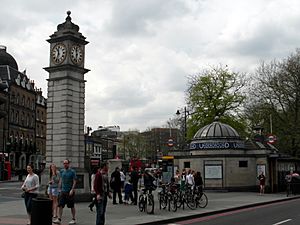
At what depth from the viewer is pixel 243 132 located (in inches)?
2258

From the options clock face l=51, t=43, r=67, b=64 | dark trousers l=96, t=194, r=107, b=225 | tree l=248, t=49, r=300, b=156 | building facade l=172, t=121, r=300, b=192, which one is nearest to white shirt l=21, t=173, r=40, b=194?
dark trousers l=96, t=194, r=107, b=225

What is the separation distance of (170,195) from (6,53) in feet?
234

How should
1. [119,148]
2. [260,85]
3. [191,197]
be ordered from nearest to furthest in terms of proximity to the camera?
[191,197] < [260,85] < [119,148]

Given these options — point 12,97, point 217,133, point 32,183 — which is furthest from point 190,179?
point 12,97

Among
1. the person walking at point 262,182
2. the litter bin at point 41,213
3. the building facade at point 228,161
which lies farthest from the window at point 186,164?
the litter bin at point 41,213

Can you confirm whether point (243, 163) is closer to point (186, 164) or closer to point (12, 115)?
point (186, 164)

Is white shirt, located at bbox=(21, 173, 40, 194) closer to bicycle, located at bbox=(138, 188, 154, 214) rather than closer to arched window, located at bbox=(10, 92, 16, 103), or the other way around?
bicycle, located at bbox=(138, 188, 154, 214)

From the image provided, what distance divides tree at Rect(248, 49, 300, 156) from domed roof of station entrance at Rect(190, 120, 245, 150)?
13.9m

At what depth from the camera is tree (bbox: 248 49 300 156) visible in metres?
48.8

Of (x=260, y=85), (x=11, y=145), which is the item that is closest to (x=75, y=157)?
(x=260, y=85)

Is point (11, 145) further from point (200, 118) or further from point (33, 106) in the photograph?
point (200, 118)

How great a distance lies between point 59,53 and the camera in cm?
2431

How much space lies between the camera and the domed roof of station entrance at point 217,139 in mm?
35688

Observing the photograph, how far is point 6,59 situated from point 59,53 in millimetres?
63306
